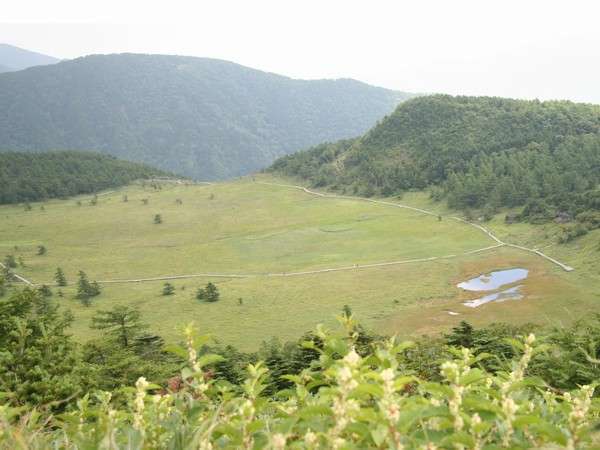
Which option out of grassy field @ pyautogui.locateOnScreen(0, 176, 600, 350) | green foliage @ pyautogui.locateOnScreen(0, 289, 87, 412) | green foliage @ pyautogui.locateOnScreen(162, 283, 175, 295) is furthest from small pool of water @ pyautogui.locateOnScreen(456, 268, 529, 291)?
green foliage @ pyautogui.locateOnScreen(0, 289, 87, 412)

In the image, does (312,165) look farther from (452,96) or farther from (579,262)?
(579,262)

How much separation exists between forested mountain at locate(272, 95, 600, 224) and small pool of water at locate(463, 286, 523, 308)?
3117cm

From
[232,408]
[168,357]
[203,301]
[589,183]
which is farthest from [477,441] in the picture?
[589,183]

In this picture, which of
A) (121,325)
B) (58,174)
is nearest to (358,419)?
(121,325)

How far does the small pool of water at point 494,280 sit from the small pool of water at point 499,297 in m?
2.32

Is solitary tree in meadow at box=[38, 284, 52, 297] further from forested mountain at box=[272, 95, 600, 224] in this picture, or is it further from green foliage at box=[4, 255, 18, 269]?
forested mountain at box=[272, 95, 600, 224]

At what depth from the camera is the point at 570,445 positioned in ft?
8.50

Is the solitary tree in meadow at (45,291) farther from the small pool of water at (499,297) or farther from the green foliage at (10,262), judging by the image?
the small pool of water at (499,297)

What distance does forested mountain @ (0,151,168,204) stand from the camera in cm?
15025

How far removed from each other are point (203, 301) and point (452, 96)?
127392 mm

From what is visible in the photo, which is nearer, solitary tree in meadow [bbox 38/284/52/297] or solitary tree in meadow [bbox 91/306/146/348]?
solitary tree in meadow [bbox 91/306/146/348]

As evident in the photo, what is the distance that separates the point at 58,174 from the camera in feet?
547

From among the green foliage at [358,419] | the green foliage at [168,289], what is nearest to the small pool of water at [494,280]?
the green foliage at [168,289]

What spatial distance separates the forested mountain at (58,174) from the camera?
150250 millimetres
